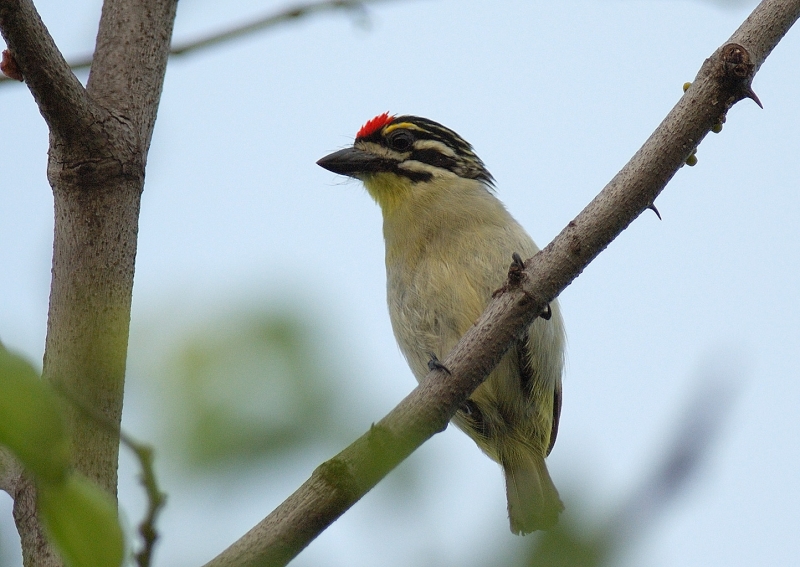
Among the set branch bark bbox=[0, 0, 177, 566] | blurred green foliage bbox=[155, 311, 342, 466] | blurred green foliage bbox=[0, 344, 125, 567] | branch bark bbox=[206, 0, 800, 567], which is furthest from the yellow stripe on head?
blurred green foliage bbox=[0, 344, 125, 567]

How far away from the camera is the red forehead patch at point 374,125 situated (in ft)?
18.8

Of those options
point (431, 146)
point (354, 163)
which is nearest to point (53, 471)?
point (354, 163)

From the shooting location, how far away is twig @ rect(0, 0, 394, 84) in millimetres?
3779

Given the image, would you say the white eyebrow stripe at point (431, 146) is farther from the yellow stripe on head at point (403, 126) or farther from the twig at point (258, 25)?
the twig at point (258, 25)

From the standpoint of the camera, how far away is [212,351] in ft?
4.57

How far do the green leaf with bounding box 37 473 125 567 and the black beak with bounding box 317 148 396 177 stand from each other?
4592 millimetres

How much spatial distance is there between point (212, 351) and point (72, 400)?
377mm

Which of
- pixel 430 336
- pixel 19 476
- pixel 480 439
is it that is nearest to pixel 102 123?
pixel 19 476

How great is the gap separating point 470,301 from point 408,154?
56.0 inches

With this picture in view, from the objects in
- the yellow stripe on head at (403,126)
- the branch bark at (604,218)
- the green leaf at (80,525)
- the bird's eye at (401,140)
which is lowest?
the green leaf at (80,525)

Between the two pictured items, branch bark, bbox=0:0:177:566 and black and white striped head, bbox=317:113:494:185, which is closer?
branch bark, bbox=0:0:177:566

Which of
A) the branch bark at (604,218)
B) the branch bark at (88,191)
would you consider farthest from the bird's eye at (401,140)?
the branch bark at (604,218)

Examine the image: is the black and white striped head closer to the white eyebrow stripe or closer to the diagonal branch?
the white eyebrow stripe

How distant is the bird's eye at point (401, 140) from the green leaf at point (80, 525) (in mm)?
4759
